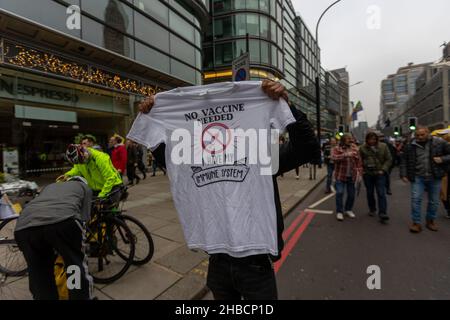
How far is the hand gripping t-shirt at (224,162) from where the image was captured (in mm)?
1587

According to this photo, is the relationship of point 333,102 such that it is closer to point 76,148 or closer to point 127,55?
point 127,55

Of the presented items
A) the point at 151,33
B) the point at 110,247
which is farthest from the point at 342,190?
the point at 151,33

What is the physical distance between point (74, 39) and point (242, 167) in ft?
36.7

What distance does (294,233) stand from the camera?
15.6ft

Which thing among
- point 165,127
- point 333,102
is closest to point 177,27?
point 165,127

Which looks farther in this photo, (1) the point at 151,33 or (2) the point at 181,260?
(1) the point at 151,33

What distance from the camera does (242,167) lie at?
1635mm

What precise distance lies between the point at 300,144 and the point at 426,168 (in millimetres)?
4202

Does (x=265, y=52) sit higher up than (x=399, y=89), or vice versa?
(x=399, y=89)

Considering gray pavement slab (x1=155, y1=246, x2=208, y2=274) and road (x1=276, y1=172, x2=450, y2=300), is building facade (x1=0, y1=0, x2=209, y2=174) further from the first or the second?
road (x1=276, y1=172, x2=450, y2=300)

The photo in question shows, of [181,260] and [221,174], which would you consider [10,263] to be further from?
[221,174]

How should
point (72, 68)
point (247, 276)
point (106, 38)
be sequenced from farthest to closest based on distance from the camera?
1. point (106, 38)
2. point (72, 68)
3. point (247, 276)

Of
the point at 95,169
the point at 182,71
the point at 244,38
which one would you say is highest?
the point at 244,38
